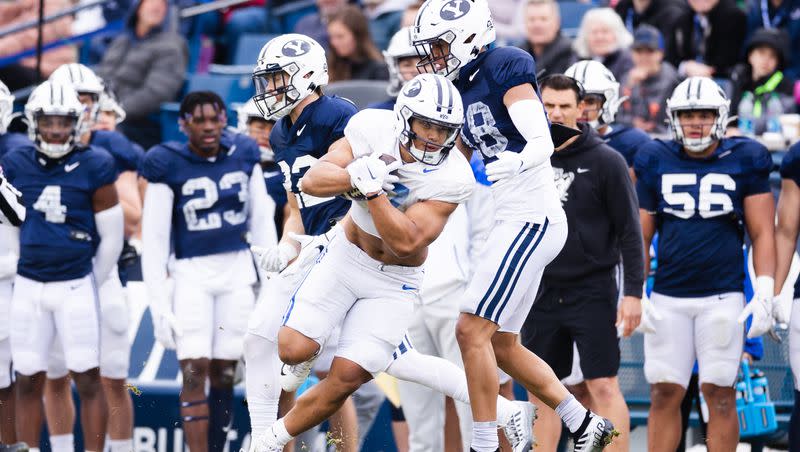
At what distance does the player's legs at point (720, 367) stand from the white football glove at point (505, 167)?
6.54 ft

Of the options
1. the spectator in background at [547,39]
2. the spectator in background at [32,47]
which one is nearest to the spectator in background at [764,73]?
the spectator in background at [547,39]

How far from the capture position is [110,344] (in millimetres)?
8422

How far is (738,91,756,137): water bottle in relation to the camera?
10.0 metres

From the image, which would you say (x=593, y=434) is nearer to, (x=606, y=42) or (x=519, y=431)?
(x=519, y=431)

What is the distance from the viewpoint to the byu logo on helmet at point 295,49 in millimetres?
6746

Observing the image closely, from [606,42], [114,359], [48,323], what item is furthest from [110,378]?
[606,42]

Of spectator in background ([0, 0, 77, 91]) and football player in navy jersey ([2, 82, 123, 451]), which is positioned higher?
spectator in background ([0, 0, 77, 91])

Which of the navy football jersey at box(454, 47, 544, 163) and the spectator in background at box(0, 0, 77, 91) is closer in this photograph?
the navy football jersey at box(454, 47, 544, 163)

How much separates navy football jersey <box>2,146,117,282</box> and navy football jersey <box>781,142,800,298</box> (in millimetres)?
3666

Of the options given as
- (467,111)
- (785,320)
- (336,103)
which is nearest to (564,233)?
(467,111)

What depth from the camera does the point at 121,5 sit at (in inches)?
504

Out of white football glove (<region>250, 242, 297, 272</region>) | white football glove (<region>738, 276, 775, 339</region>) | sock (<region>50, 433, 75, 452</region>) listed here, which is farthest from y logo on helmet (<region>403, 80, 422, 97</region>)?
sock (<region>50, 433, 75, 452</region>)

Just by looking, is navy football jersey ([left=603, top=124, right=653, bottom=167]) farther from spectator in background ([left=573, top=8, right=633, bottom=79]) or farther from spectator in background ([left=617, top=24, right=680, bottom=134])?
spectator in background ([left=573, top=8, right=633, bottom=79])

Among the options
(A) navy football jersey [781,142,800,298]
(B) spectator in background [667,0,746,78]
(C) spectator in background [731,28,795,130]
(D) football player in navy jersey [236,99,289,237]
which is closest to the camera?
(A) navy football jersey [781,142,800,298]
